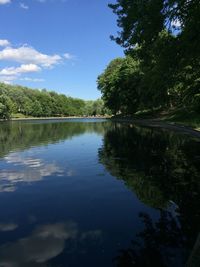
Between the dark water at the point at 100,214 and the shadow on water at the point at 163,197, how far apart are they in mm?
23

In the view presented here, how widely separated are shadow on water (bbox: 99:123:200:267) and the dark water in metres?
0.02

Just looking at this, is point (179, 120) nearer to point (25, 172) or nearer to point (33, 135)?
point (33, 135)

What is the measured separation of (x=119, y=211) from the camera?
1054 cm

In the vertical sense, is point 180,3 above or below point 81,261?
above

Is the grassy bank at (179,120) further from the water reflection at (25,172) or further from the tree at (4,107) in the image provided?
the tree at (4,107)

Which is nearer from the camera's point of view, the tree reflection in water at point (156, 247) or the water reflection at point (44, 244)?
the tree reflection in water at point (156, 247)

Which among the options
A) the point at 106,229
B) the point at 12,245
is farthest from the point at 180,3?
the point at 12,245

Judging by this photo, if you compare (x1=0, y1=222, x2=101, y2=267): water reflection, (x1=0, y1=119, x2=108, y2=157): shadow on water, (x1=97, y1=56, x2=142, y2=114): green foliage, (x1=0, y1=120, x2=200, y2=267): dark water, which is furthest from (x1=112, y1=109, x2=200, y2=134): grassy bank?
(x1=0, y1=222, x2=101, y2=267): water reflection

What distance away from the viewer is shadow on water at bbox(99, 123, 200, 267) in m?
7.45

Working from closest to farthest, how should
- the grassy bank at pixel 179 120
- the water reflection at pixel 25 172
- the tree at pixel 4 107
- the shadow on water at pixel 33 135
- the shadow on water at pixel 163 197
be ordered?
1. the shadow on water at pixel 163 197
2. the water reflection at pixel 25 172
3. the shadow on water at pixel 33 135
4. the grassy bank at pixel 179 120
5. the tree at pixel 4 107

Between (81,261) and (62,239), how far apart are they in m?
1.40

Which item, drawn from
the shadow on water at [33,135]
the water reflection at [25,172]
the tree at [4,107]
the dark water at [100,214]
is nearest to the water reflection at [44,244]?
the dark water at [100,214]

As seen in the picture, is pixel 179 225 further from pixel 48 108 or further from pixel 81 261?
pixel 48 108

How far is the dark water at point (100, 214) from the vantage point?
294 inches
